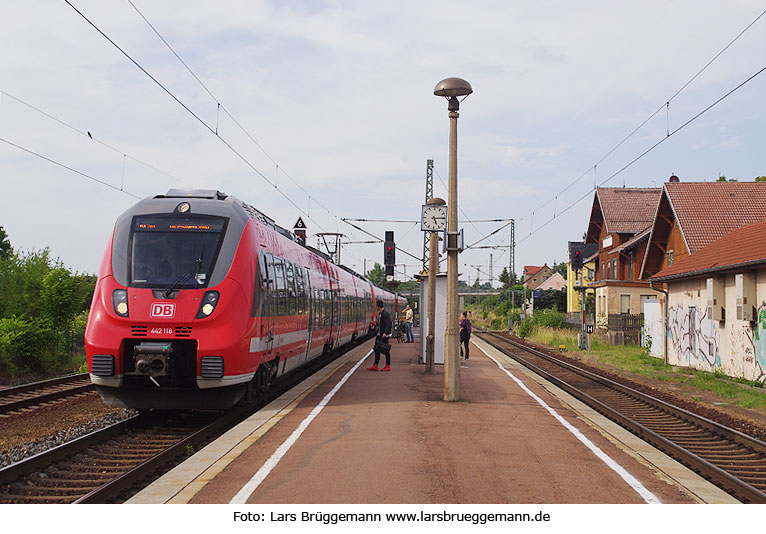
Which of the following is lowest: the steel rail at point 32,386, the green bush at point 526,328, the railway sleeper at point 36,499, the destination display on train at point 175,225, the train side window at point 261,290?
the railway sleeper at point 36,499

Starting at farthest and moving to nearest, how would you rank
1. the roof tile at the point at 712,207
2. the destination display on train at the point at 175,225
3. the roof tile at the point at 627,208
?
A: the roof tile at the point at 627,208, the roof tile at the point at 712,207, the destination display on train at the point at 175,225

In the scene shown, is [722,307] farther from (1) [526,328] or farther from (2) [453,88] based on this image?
(1) [526,328]

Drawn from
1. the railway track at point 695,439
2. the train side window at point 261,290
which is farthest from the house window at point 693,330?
the train side window at point 261,290

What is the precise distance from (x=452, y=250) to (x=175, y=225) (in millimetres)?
4821

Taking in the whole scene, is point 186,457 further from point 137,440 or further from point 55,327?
point 55,327

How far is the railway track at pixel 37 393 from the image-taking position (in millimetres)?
12445

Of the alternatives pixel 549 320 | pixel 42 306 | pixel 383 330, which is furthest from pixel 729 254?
pixel 549 320

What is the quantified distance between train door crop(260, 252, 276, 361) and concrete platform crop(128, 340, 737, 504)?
106 centimetres

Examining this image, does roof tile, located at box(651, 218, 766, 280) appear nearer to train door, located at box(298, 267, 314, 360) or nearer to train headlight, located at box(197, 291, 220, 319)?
train door, located at box(298, 267, 314, 360)

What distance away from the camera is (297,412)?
1080 cm

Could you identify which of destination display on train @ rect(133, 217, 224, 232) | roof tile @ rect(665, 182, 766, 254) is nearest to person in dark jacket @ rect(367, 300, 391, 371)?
destination display on train @ rect(133, 217, 224, 232)

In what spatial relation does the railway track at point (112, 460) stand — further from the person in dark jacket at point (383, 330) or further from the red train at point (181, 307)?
the person in dark jacket at point (383, 330)

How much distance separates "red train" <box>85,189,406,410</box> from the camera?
987cm

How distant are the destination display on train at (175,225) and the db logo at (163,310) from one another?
1.26 meters
